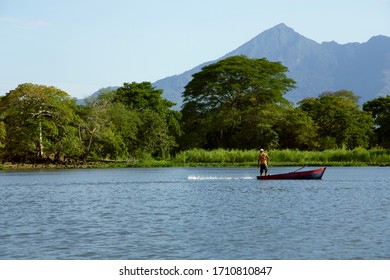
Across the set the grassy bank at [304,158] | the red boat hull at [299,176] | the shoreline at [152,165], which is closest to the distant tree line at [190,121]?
the shoreline at [152,165]

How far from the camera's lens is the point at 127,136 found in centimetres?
6875

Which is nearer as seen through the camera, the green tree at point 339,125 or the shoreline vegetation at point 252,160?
the shoreline vegetation at point 252,160

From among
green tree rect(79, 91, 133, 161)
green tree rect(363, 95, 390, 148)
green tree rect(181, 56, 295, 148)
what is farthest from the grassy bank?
green tree rect(363, 95, 390, 148)

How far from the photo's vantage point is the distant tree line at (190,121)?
61.8m

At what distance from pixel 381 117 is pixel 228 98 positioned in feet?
64.6

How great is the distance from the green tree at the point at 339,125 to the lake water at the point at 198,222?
116 ft

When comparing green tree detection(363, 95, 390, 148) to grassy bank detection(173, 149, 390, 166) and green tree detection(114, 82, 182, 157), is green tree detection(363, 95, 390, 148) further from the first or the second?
green tree detection(114, 82, 182, 157)

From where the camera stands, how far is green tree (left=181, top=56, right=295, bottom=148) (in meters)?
72.2

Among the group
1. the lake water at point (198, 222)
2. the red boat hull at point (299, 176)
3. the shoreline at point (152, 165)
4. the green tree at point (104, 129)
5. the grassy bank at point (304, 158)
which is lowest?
the lake water at point (198, 222)

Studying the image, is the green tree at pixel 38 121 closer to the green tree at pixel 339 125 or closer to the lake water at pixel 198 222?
the lake water at pixel 198 222

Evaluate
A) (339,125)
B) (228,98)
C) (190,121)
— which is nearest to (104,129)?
(190,121)

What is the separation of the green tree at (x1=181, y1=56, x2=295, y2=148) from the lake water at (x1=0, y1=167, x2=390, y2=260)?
3578cm
